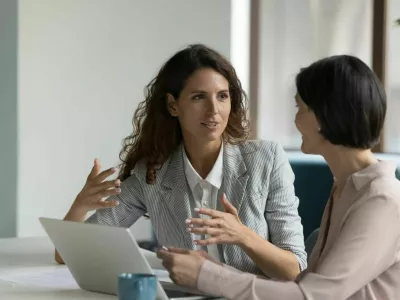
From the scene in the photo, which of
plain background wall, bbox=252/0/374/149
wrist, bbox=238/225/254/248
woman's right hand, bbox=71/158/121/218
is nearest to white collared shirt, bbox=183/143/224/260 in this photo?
woman's right hand, bbox=71/158/121/218

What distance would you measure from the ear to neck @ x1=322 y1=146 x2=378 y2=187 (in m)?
0.84

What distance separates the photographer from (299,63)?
4738mm

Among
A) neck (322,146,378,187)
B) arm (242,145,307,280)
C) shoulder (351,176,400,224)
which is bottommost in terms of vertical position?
arm (242,145,307,280)

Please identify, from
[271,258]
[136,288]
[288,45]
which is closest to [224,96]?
[271,258]

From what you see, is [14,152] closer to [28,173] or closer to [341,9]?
[28,173]

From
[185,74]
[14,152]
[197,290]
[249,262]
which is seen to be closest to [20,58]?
[14,152]

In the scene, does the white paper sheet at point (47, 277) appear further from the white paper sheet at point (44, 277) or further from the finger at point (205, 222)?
the finger at point (205, 222)

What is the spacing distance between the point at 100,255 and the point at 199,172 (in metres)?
0.66

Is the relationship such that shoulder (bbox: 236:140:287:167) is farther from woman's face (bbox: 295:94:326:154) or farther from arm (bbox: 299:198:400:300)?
arm (bbox: 299:198:400:300)

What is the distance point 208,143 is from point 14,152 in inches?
55.2

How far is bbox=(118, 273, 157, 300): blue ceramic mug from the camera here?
1.39 m

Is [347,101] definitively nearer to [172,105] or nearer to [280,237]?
[280,237]

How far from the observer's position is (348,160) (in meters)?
1.59

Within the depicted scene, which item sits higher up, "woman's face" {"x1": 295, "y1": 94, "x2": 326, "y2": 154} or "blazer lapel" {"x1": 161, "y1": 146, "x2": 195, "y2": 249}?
"woman's face" {"x1": 295, "y1": 94, "x2": 326, "y2": 154}
